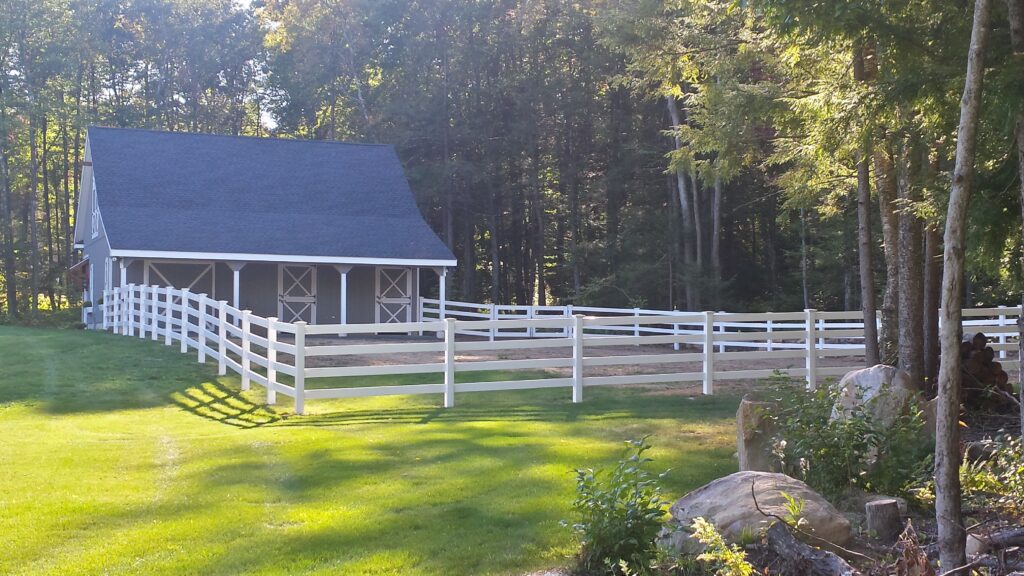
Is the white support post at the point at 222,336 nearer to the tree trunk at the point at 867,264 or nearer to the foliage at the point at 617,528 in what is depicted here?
the tree trunk at the point at 867,264

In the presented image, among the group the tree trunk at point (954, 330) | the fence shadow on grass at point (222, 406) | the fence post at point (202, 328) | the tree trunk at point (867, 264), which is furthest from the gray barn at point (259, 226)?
the tree trunk at point (954, 330)

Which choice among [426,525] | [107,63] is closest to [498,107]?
[107,63]

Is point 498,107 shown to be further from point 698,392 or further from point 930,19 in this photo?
point 930,19

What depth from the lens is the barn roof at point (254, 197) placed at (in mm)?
25000

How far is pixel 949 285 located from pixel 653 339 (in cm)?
862

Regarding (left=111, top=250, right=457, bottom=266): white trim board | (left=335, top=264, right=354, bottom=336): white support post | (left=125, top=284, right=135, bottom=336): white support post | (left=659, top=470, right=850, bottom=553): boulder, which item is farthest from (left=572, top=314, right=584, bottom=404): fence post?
(left=111, top=250, right=457, bottom=266): white trim board

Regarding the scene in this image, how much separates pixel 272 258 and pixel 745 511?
69.3 feet

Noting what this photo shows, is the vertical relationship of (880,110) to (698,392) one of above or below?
above

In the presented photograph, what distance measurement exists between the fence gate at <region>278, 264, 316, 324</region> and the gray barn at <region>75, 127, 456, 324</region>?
3 cm

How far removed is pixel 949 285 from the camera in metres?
4.42

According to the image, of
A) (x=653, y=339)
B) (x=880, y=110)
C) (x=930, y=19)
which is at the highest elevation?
(x=930, y=19)

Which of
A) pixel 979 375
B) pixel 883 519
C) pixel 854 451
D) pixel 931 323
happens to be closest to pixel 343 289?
pixel 931 323

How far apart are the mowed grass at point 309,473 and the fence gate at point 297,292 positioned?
1265 centimetres

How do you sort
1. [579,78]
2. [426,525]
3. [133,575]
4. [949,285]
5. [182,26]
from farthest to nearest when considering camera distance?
[182,26], [579,78], [426,525], [133,575], [949,285]
